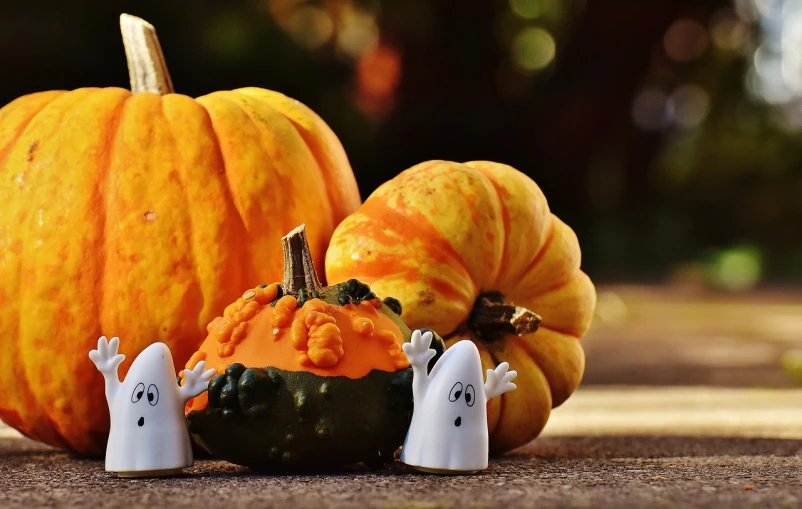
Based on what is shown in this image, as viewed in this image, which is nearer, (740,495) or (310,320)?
(740,495)

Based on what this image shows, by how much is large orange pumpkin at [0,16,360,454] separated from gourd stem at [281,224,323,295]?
13.7 inches

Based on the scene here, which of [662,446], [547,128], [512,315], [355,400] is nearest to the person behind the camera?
[355,400]

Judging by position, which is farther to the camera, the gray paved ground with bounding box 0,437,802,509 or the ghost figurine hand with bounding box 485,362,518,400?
the ghost figurine hand with bounding box 485,362,518,400

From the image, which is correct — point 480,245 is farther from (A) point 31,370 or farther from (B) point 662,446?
(A) point 31,370

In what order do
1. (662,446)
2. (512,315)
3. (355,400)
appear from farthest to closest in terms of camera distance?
(662,446) → (512,315) → (355,400)

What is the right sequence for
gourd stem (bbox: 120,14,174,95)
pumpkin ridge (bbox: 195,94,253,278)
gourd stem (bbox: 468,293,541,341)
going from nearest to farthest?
gourd stem (bbox: 468,293,541,341) → pumpkin ridge (bbox: 195,94,253,278) → gourd stem (bbox: 120,14,174,95)

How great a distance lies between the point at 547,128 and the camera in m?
12.2

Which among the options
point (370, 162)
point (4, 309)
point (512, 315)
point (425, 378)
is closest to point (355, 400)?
point (425, 378)

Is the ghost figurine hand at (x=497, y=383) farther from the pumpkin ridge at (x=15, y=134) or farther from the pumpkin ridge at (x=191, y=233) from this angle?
the pumpkin ridge at (x=15, y=134)

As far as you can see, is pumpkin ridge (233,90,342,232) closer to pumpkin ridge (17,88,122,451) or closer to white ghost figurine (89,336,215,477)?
pumpkin ridge (17,88,122,451)

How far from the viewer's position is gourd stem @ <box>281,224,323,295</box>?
8.28 feet

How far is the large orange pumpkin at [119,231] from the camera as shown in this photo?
2779 mm

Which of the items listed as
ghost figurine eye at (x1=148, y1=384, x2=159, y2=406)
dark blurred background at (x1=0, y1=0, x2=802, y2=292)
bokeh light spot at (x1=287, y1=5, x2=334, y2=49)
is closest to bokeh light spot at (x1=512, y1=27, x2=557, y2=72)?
dark blurred background at (x1=0, y1=0, x2=802, y2=292)

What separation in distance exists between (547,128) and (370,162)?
2.79 metres
